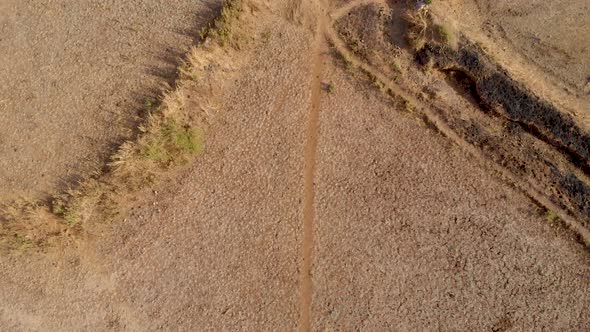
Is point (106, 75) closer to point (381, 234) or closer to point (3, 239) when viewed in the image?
point (3, 239)

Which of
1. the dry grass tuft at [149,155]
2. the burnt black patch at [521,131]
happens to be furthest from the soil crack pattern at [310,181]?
the burnt black patch at [521,131]

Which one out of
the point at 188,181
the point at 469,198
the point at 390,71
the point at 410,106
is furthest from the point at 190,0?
the point at 469,198

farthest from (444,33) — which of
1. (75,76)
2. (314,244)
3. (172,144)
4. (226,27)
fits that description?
(75,76)

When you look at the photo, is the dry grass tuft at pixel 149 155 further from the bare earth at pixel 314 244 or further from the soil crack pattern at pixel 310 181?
the soil crack pattern at pixel 310 181

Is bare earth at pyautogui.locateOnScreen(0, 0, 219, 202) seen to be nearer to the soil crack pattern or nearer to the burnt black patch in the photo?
the soil crack pattern

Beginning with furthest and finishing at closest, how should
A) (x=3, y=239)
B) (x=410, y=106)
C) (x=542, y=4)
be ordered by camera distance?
(x=542, y=4) → (x=410, y=106) → (x=3, y=239)

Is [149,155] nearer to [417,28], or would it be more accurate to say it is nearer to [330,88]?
[330,88]
